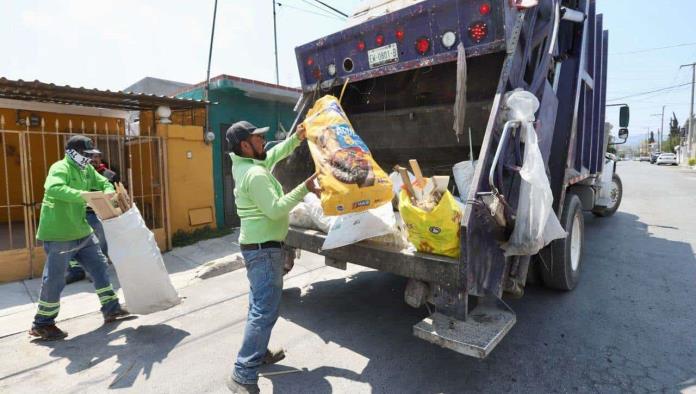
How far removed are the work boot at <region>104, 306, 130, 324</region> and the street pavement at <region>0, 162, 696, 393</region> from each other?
68 mm

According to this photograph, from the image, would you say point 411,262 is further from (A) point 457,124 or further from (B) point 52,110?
(B) point 52,110

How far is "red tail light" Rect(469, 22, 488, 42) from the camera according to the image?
277cm

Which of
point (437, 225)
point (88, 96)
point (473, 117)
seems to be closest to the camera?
point (437, 225)

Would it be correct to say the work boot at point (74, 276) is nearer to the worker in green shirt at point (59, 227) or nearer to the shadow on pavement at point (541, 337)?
the worker in green shirt at point (59, 227)

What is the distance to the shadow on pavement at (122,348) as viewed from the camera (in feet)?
8.62

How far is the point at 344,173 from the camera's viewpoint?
7.04 ft

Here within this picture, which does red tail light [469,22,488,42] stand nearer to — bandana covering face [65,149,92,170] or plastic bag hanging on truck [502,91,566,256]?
plastic bag hanging on truck [502,91,566,256]

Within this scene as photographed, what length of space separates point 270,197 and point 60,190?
5.88 feet

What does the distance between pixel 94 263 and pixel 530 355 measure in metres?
3.34

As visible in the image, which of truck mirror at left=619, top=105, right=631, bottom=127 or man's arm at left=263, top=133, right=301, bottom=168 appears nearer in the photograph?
man's arm at left=263, top=133, right=301, bottom=168

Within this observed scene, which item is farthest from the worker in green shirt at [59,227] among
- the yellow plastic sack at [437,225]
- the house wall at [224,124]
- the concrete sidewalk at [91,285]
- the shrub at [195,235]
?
the house wall at [224,124]

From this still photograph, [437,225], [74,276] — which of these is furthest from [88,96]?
[437,225]

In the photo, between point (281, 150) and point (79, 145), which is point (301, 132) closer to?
point (281, 150)

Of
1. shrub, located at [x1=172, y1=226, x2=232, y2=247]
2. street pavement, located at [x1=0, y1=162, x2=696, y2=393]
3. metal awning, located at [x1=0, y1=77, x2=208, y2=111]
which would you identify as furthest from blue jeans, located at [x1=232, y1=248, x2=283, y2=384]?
shrub, located at [x1=172, y1=226, x2=232, y2=247]
